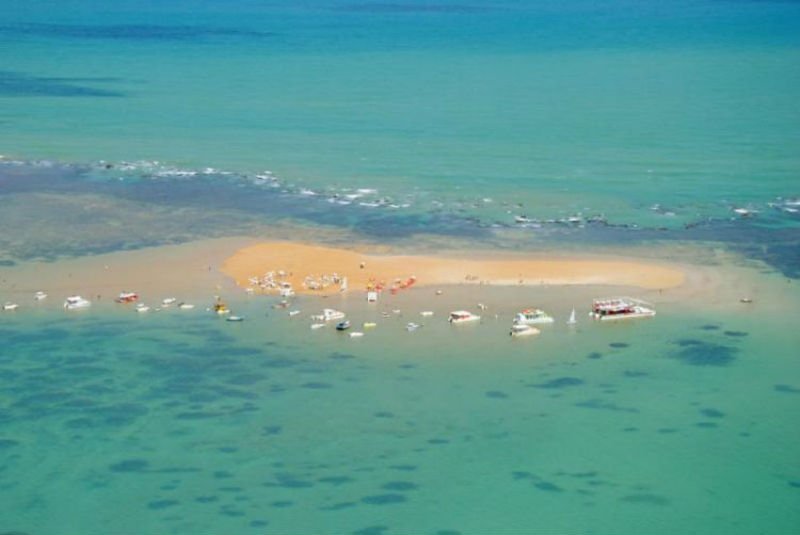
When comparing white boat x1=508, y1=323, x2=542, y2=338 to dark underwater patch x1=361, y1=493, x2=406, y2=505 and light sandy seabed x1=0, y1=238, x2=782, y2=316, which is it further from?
dark underwater patch x1=361, y1=493, x2=406, y2=505

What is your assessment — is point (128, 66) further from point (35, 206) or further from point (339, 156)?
point (35, 206)

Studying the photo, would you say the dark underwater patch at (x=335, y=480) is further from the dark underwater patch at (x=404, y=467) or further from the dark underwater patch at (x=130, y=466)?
the dark underwater patch at (x=130, y=466)

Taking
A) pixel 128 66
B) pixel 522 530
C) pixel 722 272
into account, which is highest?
pixel 128 66

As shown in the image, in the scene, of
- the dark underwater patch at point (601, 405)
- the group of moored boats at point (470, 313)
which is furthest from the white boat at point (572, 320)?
the dark underwater patch at point (601, 405)

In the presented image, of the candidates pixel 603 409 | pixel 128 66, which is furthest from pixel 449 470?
pixel 128 66

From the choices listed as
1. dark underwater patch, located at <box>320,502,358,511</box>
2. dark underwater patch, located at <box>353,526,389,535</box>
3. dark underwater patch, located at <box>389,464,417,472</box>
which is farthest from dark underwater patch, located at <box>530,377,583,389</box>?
dark underwater patch, located at <box>353,526,389,535</box>

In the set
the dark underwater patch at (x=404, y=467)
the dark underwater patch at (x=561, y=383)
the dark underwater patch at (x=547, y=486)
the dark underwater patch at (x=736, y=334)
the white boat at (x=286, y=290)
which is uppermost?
the white boat at (x=286, y=290)
